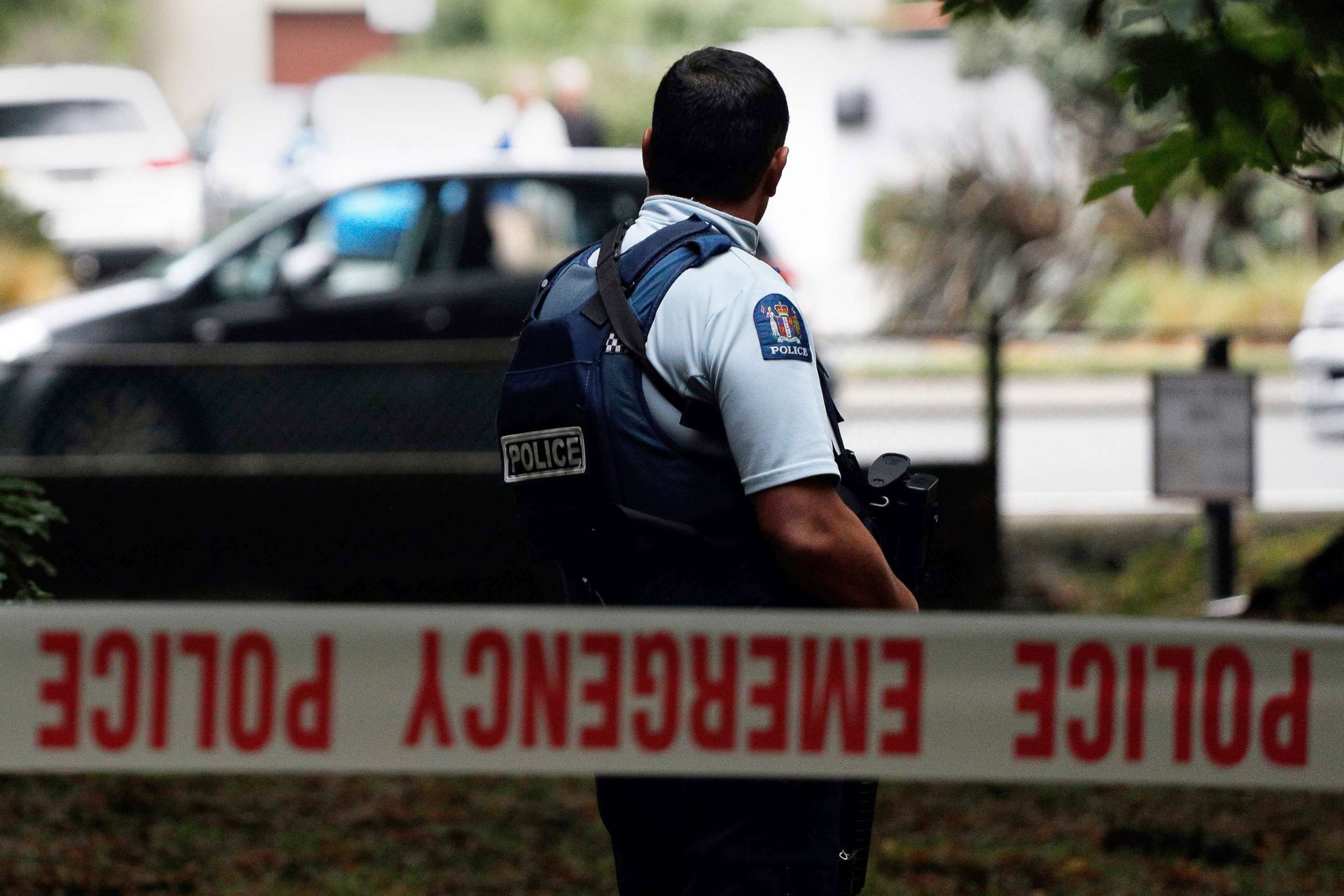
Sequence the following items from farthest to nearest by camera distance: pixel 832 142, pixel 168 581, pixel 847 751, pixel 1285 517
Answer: pixel 832 142 → pixel 1285 517 → pixel 168 581 → pixel 847 751

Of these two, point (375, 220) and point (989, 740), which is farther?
point (375, 220)

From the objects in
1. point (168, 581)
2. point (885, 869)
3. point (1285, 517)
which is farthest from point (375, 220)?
point (885, 869)

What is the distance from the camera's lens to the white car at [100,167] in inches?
653

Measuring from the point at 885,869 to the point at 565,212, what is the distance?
16.9 feet

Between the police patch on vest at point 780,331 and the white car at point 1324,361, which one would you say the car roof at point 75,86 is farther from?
the police patch on vest at point 780,331

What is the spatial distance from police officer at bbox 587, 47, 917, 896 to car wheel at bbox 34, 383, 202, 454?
5510 mm

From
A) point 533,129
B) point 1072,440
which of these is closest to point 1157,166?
point 1072,440

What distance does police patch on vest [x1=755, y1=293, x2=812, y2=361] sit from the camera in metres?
2.41

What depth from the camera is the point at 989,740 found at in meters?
2.68

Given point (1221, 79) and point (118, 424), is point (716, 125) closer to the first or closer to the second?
point (1221, 79)

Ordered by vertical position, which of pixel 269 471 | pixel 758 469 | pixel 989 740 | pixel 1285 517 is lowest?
pixel 1285 517

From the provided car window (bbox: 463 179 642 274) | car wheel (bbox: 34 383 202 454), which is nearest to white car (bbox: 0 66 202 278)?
car window (bbox: 463 179 642 274)

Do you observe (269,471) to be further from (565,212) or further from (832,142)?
(832,142)

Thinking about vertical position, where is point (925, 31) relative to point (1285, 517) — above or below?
above
